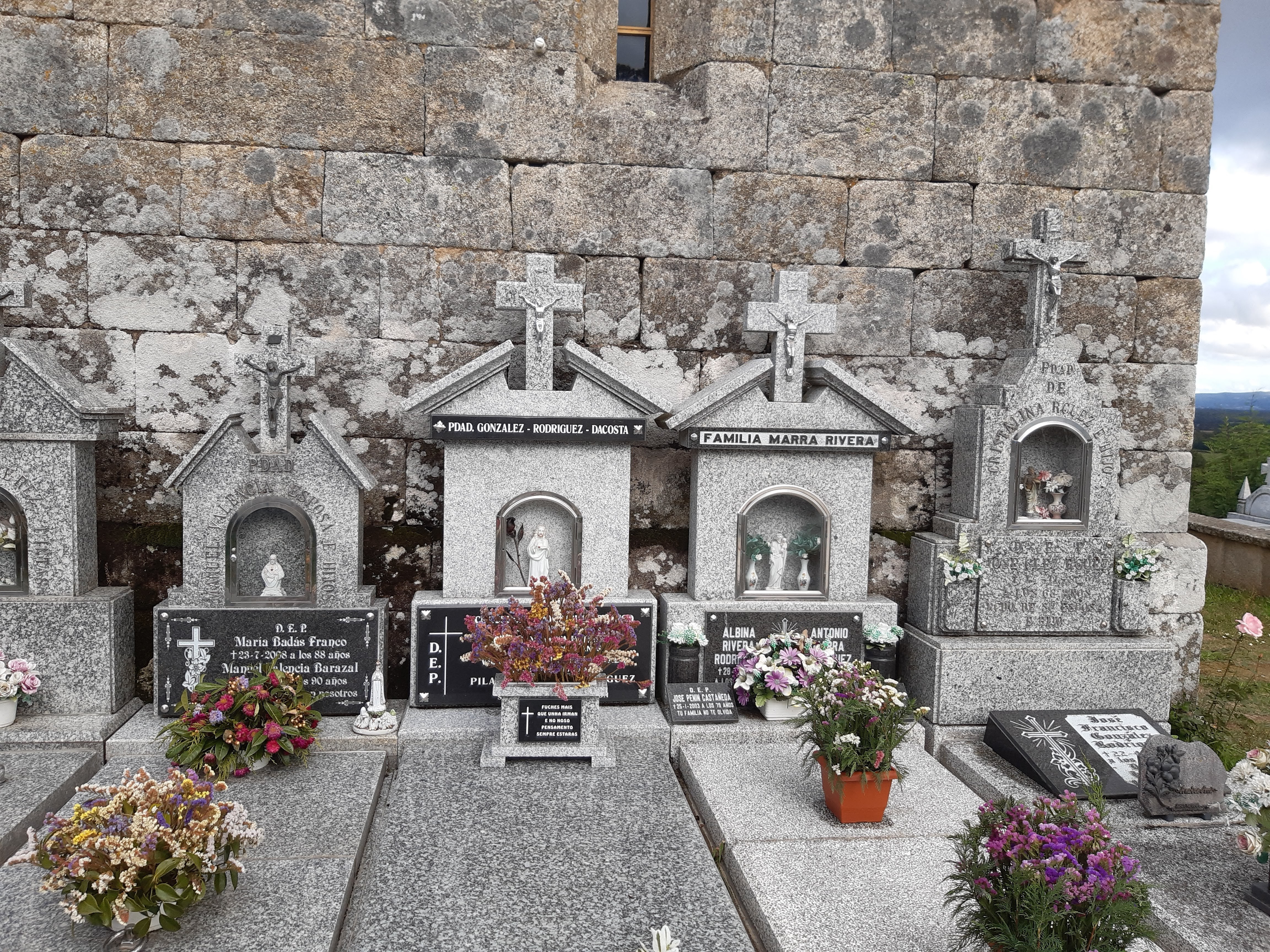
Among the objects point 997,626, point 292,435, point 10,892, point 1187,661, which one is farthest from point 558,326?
point 1187,661

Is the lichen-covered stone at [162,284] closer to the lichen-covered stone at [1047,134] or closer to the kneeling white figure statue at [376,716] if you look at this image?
the kneeling white figure statue at [376,716]

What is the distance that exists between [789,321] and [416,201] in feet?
7.70

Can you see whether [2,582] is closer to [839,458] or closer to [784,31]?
[839,458]

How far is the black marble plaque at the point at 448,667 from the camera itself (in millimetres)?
4801

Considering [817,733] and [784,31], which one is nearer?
[817,733]

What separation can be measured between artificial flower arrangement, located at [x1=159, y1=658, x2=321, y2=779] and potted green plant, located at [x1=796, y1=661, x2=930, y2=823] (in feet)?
8.07

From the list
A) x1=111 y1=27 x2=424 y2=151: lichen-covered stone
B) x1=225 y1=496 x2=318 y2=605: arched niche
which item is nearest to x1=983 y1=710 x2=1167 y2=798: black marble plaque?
x1=225 y1=496 x2=318 y2=605: arched niche

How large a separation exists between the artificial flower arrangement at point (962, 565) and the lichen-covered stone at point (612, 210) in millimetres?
2346

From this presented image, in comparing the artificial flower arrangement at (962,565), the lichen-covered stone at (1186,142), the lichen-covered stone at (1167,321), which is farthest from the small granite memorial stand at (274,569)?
the lichen-covered stone at (1186,142)

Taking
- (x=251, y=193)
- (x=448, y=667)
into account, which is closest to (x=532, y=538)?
(x=448, y=667)

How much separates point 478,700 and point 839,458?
254cm

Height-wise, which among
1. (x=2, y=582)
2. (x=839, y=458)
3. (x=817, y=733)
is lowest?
(x=817, y=733)

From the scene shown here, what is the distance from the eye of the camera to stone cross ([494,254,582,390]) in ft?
15.9

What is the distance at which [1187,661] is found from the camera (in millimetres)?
5621
